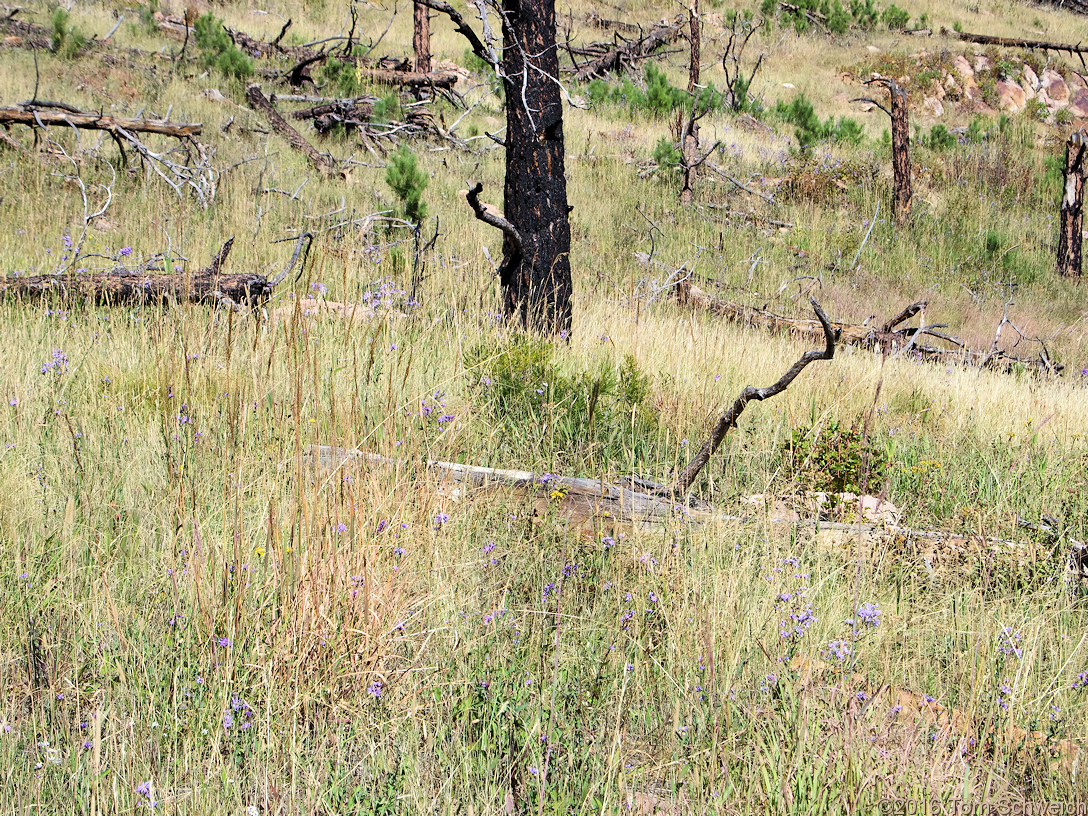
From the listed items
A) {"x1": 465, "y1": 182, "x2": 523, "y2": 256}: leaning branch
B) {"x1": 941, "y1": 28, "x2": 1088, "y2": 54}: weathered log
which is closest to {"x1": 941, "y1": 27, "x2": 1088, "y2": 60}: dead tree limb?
{"x1": 941, "y1": 28, "x2": 1088, "y2": 54}: weathered log

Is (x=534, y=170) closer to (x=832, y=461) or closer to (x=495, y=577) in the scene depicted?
(x=832, y=461)

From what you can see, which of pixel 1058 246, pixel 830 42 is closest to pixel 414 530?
pixel 1058 246

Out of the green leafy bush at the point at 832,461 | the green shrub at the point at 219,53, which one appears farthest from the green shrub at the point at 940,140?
the green leafy bush at the point at 832,461

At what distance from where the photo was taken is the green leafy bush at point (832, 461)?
371 centimetres

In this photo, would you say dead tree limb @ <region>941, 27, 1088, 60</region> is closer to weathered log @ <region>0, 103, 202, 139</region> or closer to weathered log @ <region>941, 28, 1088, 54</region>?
weathered log @ <region>941, 28, 1088, 54</region>

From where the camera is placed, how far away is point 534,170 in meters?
5.73

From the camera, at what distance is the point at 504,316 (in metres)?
5.79

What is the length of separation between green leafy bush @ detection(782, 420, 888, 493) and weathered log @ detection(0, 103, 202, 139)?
24.7 feet

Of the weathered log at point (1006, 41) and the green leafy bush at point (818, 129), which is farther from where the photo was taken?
the weathered log at point (1006, 41)

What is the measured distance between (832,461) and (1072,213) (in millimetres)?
11824

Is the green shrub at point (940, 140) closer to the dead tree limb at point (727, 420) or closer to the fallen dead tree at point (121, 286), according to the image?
the fallen dead tree at point (121, 286)

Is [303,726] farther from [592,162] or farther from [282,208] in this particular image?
[592,162]

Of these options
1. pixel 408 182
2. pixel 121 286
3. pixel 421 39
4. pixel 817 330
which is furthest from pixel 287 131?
pixel 421 39

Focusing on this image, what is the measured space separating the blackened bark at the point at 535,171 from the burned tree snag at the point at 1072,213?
35.3 ft
